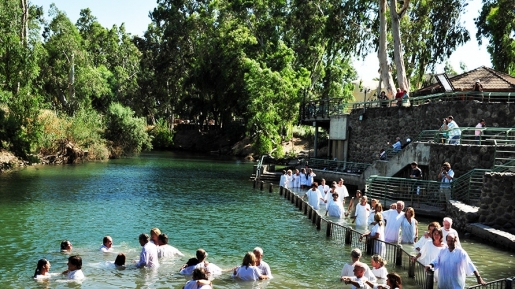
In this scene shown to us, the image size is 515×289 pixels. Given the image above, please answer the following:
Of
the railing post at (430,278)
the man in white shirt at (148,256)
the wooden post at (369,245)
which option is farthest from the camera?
the wooden post at (369,245)

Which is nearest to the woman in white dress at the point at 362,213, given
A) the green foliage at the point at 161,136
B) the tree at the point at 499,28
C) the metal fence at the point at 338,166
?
the metal fence at the point at 338,166

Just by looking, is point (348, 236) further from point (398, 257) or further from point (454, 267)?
point (454, 267)

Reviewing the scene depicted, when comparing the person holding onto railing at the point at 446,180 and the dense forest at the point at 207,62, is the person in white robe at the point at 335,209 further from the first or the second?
the dense forest at the point at 207,62

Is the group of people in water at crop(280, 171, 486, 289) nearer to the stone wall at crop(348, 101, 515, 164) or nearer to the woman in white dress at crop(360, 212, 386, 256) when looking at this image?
the woman in white dress at crop(360, 212, 386, 256)

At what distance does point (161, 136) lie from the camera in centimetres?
8631

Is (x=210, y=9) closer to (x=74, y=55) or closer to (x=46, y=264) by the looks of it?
(x=74, y=55)

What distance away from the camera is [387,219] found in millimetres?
17000

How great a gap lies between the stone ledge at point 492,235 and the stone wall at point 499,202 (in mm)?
450

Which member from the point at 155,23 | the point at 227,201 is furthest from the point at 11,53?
the point at 155,23

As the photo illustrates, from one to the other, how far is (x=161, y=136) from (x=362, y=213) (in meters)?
68.5

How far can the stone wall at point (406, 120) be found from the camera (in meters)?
29.4

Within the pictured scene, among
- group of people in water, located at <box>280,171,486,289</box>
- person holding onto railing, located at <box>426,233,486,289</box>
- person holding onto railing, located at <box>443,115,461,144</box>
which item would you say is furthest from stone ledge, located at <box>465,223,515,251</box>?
person holding onto railing, located at <box>426,233,486,289</box>

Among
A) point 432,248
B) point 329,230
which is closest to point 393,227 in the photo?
point 432,248

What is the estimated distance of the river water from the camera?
49.3 feet
